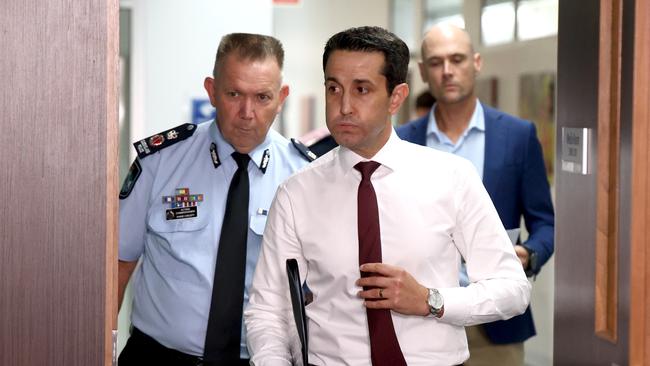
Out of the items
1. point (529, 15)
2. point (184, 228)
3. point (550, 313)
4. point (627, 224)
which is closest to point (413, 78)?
point (529, 15)

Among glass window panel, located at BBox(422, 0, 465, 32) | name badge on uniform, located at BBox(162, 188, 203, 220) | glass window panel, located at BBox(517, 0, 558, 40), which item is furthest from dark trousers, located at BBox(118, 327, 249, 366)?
glass window panel, located at BBox(422, 0, 465, 32)

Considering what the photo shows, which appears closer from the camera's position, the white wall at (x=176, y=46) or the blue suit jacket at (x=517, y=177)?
the blue suit jacket at (x=517, y=177)

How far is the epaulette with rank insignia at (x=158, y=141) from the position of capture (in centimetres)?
278

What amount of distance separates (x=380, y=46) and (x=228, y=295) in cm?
84

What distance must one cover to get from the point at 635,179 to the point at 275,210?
0.82 m

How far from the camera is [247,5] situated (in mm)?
4824

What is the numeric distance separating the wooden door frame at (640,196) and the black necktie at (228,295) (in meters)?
1.10

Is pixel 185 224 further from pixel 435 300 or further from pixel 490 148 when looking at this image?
pixel 490 148

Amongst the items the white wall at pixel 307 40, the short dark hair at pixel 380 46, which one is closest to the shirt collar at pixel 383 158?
the short dark hair at pixel 380 46

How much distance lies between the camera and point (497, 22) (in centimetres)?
759

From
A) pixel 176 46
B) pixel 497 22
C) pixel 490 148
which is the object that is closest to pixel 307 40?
pixel 497 22

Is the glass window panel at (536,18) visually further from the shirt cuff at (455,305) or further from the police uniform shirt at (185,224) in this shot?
the shirt cuff at (455,305)

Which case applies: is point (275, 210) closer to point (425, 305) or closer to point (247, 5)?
point (425, 305)

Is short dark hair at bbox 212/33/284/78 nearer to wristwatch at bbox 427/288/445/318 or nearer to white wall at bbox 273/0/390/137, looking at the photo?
wristwatch at bbox 427/288/445/318
